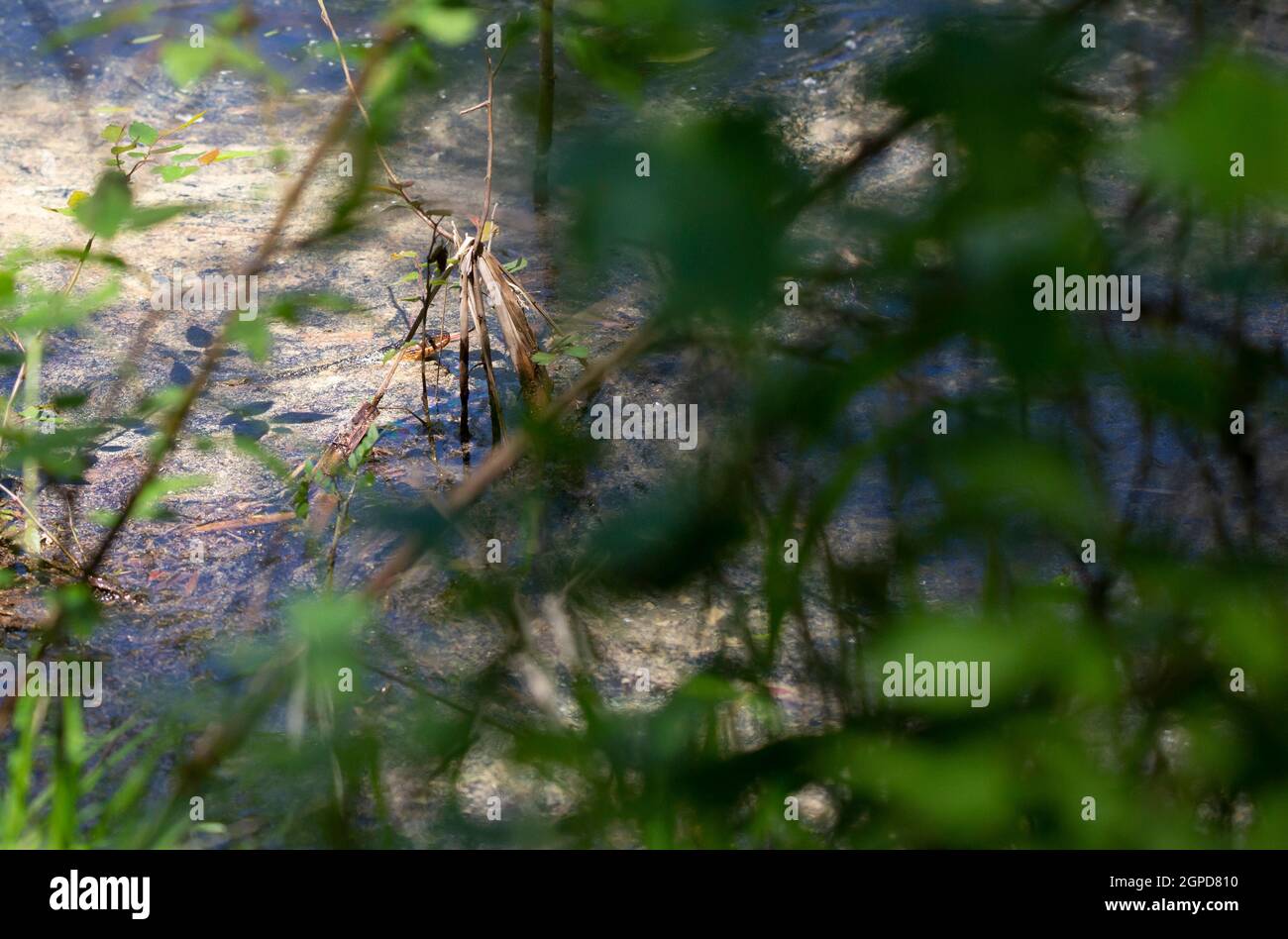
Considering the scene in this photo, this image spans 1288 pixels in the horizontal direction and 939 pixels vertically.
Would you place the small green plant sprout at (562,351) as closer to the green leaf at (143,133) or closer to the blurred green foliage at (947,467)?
the green leaf at (143,133)

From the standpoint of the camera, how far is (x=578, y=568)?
77cm

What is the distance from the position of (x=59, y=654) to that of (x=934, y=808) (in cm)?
193

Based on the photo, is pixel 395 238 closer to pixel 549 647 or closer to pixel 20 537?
pixel 20 537

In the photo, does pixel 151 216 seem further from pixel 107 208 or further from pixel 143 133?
pixel 143 133

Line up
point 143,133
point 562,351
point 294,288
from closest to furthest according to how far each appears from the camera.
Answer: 1. point 143,133
2. point 562,351
3. point 294,288

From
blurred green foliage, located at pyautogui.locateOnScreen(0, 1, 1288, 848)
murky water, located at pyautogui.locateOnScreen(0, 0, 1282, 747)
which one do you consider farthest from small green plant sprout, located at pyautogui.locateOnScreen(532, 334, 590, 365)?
blurred green foliage, located at pyautogui.locateOnScreen(0, 1, 1288, 848)

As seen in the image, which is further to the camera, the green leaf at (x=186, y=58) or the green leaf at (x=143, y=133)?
the green leaf at (x=143, y=133)

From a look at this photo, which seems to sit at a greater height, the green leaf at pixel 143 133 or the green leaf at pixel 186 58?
the green leaf at pixel 143 133

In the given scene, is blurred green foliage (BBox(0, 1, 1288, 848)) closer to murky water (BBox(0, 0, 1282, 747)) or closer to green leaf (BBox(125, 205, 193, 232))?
murky water (BBox(0, 0, 1282, 747))

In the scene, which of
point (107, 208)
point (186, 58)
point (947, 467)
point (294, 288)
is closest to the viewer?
point (947, 467)

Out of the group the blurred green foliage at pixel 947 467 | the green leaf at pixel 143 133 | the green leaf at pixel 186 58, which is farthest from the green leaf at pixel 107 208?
the blurred green foliage at pixel 947 467

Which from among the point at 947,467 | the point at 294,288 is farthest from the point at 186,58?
the point at 294,288

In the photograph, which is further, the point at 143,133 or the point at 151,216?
the point at 143,133

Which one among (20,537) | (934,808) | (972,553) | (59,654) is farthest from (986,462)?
(20,537)
